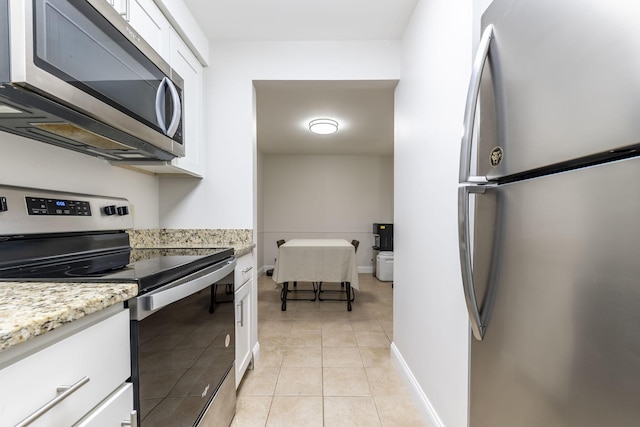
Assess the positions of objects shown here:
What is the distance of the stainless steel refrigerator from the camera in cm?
49

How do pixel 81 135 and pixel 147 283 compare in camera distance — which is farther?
pixel 81 135

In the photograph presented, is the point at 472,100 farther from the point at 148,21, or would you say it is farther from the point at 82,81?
the point at 148,21

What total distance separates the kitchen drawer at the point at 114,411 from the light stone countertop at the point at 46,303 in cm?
23

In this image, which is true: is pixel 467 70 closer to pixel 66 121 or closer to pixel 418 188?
pixel 418 188

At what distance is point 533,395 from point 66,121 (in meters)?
1.54

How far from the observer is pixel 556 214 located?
62 cm

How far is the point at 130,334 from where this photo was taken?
782 millimetres

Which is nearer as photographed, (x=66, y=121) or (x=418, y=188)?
(x=66, y=121)

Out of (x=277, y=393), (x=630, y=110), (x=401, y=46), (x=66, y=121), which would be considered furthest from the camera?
(x=401, y=46)

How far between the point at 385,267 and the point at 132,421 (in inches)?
183

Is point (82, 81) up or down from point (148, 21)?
down

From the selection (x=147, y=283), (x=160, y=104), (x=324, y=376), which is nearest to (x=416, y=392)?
(x=324, y=376)

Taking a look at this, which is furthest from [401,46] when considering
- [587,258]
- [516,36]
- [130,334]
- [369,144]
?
[369,144]

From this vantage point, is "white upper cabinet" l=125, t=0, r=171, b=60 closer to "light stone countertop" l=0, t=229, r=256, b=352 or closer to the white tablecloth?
"light stone countertop" l=0, t=229, r=256, b=352
